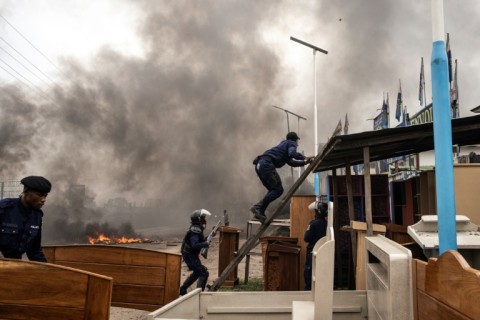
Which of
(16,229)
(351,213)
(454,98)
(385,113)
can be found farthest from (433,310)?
(385,113)

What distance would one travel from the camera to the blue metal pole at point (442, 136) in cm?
Answer: 411

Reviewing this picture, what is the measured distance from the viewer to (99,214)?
42438 mm

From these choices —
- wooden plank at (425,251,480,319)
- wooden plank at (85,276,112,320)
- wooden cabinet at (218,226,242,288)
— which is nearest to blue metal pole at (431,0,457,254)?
wooden plank at (425,251,480,319)

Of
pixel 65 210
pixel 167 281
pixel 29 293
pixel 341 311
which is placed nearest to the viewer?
pixel 29 293

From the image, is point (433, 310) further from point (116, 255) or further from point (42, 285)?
point (116, 255)

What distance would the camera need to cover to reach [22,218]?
374 cm

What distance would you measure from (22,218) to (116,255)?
104 centimetres

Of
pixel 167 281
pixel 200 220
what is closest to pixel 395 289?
pixel 167 281

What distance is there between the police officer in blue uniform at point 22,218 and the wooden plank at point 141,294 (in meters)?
1.01

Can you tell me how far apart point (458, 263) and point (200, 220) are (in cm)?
692

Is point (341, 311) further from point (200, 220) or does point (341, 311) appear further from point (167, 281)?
point (200, 220)

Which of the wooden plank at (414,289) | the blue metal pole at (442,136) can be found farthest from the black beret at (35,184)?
the blue metal pole at (442,136)

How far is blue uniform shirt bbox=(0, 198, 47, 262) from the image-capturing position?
3643 mm

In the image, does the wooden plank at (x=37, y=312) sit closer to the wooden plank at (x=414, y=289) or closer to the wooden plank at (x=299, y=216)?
the wooden plank at (x=414, y=289)
